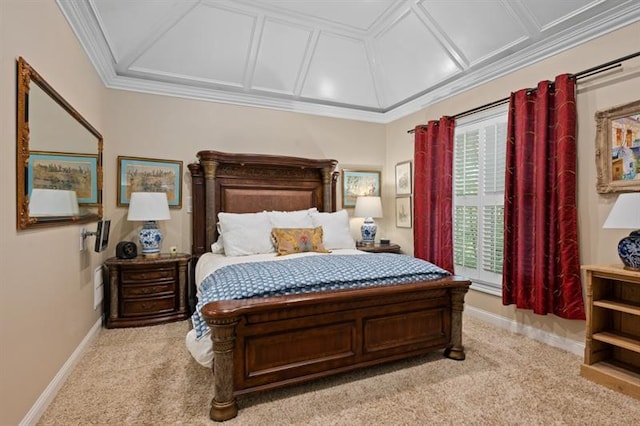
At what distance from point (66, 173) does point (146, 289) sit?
148cm

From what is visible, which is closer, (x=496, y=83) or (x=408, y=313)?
(x=408, y=313)

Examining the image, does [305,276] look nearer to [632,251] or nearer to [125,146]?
[632,251]

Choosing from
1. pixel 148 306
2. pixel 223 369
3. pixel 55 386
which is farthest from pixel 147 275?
pixel 223 369

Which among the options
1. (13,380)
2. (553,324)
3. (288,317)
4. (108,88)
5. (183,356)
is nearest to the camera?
(13,380)

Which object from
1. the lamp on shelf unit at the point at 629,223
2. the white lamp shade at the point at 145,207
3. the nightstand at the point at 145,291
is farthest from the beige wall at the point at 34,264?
the lamp on shelf unit at the point at 629,223

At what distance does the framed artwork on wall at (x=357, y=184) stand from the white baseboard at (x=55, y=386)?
3.35 m

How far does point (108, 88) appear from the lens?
143 inches

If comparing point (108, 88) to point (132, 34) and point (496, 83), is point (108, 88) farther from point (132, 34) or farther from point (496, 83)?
point (496, 83)

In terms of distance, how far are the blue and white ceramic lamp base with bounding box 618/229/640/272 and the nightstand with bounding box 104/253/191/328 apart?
368 centimetres

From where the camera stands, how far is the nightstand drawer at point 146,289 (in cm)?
326

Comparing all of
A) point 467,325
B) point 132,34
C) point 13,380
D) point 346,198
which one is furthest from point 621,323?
point 132,34

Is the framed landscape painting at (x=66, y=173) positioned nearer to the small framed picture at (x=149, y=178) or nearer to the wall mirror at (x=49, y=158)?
the wall mirror at (x=49, y=158)

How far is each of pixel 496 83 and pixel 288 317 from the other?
10.3 feet

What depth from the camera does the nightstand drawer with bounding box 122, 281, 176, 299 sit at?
3264mm
